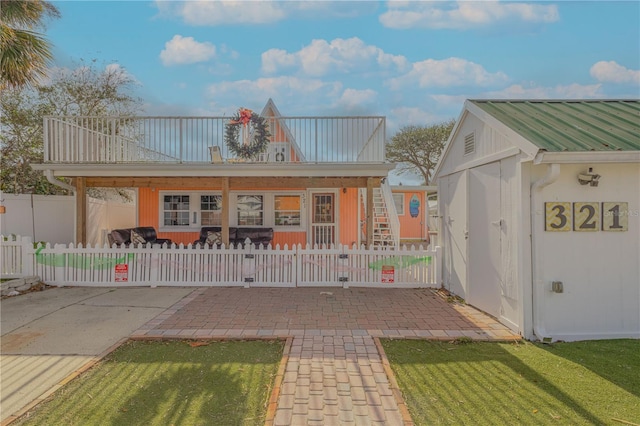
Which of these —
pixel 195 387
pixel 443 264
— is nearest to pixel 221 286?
pixel 195 387

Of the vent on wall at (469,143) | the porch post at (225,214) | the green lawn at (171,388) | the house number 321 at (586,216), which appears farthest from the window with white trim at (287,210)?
the house number 321 at (586,216)

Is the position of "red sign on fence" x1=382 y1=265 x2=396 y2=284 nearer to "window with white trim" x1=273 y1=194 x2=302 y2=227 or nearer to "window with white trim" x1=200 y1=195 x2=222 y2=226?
"window with white trim" x1=273 y1=194 x2=302 y2=227

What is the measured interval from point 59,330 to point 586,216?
736cm

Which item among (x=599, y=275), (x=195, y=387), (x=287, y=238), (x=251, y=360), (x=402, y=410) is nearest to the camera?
(x=402, y=410)

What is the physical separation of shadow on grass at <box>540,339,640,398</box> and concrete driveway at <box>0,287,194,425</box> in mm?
5333

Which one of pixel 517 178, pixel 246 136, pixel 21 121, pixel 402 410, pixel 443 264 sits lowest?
pixel 402 410

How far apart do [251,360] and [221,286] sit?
3.88m

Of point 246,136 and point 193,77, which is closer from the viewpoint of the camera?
point 246,136

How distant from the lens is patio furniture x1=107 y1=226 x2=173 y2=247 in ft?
30.2

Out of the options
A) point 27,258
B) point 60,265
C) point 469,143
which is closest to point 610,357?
point 469,143

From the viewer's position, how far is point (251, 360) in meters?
3.55

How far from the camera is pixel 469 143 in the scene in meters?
5.84

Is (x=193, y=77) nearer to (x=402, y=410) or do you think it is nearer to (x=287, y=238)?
(x=287, y=238)

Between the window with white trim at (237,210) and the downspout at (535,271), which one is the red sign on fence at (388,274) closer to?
the downspout at (535,271)
